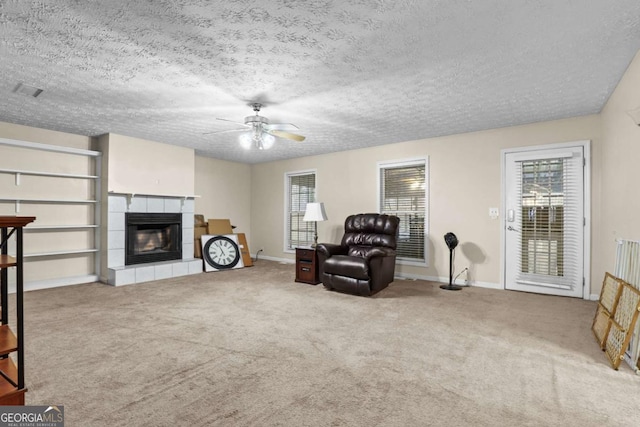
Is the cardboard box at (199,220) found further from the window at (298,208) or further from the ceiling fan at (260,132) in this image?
the ceiling fan at (260,132)

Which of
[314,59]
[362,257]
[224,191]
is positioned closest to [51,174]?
[224,191]

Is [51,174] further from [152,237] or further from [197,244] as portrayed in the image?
[197,244]

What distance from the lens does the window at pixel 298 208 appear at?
6910 mm

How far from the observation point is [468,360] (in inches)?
93.1

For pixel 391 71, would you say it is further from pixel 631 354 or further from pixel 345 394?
pixel 631 354

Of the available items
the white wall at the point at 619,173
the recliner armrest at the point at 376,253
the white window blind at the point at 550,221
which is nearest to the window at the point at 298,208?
the recliner armrest at the point at 376,253

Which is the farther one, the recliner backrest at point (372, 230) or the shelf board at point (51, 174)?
the recliner backrest at point (372, 230)

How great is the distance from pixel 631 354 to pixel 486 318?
1.16 m

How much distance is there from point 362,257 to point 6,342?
3.51 metres

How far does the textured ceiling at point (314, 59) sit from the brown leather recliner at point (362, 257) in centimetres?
158

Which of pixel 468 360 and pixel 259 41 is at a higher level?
pixel 259 41

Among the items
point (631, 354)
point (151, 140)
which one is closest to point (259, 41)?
point (631, 354)

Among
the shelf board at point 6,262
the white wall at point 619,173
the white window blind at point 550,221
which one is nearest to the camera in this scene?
the shelf board at point 6,262

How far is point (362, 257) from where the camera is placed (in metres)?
4.33
